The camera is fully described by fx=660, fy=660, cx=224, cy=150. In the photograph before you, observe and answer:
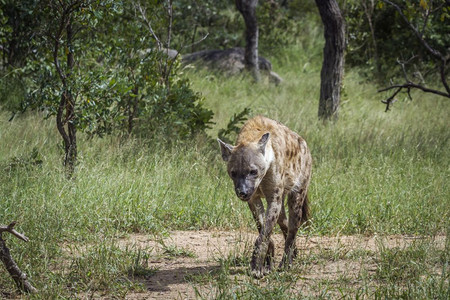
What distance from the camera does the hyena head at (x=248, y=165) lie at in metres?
4.35

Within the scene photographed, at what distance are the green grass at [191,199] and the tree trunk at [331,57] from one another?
651 mm

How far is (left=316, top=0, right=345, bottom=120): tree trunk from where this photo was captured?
9.95 m

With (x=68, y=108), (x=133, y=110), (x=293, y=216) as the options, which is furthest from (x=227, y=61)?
(x=293, y=216)

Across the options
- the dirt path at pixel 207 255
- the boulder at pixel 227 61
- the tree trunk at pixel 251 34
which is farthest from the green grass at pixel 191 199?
the boulder at pixel 227 61

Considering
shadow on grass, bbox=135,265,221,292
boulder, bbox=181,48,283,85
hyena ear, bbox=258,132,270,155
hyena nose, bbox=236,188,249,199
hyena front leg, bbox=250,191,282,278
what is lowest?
shadow on grass, bbox=135,265,221,292

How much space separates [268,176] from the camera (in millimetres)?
4688

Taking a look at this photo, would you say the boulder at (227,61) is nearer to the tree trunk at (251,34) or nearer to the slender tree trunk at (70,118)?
the tree trunk at (251,34)

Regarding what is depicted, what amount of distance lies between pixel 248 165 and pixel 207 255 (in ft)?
3.20

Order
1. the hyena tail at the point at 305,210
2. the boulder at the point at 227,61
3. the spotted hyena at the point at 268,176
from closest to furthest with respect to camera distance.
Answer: the spotted hyena at the point at 268,176 < the hyena tail at the point at 305,210 < the boulder at the point at 227,61

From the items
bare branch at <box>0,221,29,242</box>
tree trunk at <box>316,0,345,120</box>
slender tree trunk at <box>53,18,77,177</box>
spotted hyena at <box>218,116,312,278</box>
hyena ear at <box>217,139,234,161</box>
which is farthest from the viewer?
tree trunk at <box>316,0,345,120</box>

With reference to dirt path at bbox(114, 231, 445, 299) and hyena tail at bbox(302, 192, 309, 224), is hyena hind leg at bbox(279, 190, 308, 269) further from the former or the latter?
hyena tail at bbox(302, 192, 309, 224)

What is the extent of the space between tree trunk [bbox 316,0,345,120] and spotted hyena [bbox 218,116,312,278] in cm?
502

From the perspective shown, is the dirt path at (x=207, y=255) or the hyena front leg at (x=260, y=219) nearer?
the dirt path at (x=207, y=255)

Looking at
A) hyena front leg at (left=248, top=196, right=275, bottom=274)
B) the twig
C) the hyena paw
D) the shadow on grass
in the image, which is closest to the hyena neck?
hyena front leg at (left=248, top=196, right=275, bottom=274)
